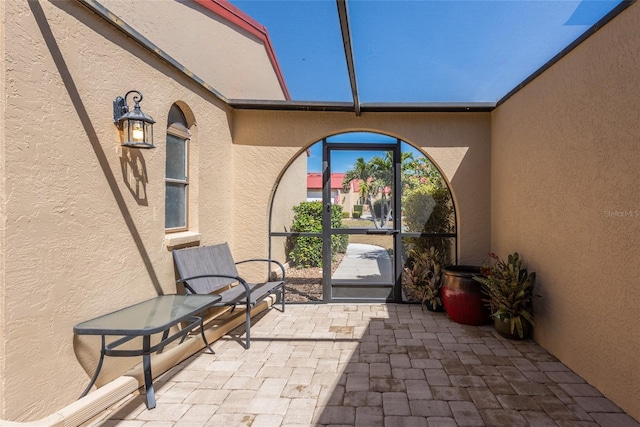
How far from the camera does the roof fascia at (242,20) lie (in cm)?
628

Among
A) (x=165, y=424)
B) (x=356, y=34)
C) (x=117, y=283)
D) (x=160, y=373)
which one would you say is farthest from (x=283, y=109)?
(x=165, y=424)

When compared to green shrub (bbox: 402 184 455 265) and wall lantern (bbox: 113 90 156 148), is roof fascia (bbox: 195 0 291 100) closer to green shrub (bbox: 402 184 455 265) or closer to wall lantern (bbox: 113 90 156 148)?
wall lantern (bbox: 113 90 156 148)

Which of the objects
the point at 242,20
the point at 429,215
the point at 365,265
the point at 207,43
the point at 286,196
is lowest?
the point at 365,265

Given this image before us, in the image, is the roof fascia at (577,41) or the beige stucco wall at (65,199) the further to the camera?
the roof fascia at (577,41)

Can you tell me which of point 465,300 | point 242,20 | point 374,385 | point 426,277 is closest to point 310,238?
point 426,277

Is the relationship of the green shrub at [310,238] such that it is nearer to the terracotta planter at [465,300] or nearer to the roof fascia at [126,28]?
the terracotta planter at [465,300]

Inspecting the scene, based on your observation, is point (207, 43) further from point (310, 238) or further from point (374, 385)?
point (374, 385)

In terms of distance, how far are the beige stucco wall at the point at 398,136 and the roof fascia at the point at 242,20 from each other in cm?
292

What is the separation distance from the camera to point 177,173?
374 cm

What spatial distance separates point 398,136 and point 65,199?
4.24 metres

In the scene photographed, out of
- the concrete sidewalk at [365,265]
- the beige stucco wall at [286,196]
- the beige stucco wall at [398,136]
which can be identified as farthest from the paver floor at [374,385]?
the beige stucco wall at [286,196]

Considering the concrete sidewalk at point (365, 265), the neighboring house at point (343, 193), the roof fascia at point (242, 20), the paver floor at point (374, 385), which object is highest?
the roof fascia at point (242, 20)

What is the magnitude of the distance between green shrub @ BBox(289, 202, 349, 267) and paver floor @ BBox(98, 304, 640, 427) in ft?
5.31

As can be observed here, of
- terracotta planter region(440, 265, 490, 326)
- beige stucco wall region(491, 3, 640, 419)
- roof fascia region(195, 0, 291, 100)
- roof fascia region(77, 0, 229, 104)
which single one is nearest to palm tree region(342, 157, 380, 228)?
terracotta planter region(440, 265, 490, 326)
